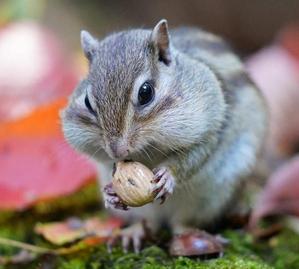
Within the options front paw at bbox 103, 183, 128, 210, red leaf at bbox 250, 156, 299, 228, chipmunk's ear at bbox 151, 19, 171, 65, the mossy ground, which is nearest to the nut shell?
front paw at bbox 103, 183, 128, 210

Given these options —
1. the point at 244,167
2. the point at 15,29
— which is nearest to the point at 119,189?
the point at 244,167

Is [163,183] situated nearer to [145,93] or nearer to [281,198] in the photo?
[145,93]

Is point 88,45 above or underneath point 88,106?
above

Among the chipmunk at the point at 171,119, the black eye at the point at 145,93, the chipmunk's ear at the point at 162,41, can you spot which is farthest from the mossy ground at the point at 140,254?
the chipmunk's ear at the point at 162,41

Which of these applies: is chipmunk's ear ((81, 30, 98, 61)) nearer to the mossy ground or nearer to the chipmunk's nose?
the chipmunk's nose

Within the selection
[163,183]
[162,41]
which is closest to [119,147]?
[163,183]

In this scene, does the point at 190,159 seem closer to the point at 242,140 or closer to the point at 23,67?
the point at 242,140

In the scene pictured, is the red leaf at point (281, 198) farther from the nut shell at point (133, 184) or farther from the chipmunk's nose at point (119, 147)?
the chipmunk's nose at point (119, 147)
